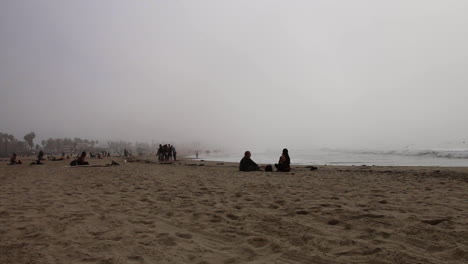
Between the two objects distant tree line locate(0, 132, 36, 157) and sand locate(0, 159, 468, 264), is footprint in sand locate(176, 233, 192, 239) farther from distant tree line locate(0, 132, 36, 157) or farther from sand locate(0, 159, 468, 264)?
distant tree line locate(0, 132, 36, 157)

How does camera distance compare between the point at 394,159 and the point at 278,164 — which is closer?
the point at 278,164

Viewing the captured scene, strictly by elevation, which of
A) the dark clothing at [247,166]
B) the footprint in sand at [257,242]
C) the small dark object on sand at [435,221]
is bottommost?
the footprint in sand at [257,242]

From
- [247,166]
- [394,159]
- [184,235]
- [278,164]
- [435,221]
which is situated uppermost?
[394,159]

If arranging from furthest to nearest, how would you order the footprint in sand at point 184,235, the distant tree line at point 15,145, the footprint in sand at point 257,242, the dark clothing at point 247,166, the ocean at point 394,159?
the distant tree line at point 15,145 → the ocean at point 394,159 → the dark clothing at point 247,166 → the footprint in sand at point 184,235 → the footprint in sand at point 257,242

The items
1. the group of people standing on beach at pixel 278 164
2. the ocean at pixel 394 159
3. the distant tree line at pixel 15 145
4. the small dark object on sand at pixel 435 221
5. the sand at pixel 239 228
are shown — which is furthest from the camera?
the distant tree line at pixel 15 145

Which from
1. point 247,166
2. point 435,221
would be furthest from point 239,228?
point 247,166

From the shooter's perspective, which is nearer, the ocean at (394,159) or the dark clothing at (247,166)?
the dark clothing at (247,166)

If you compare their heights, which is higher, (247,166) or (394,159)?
(394,159)

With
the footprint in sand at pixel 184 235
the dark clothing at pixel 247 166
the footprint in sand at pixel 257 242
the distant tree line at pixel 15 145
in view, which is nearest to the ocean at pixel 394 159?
the dark clothing at pixel 247 166

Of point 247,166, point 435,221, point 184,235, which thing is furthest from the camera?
point 247,166

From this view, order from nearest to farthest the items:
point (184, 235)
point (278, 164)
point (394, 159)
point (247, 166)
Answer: point (184, 235)
point (278, 164)
point (247, 166)
point (394, 159)

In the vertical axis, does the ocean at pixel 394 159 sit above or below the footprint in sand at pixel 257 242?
above

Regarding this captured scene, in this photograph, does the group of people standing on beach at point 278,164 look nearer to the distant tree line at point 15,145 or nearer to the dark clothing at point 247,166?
the dark clothing at point 247,166

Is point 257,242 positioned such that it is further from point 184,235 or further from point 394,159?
point 394,159
